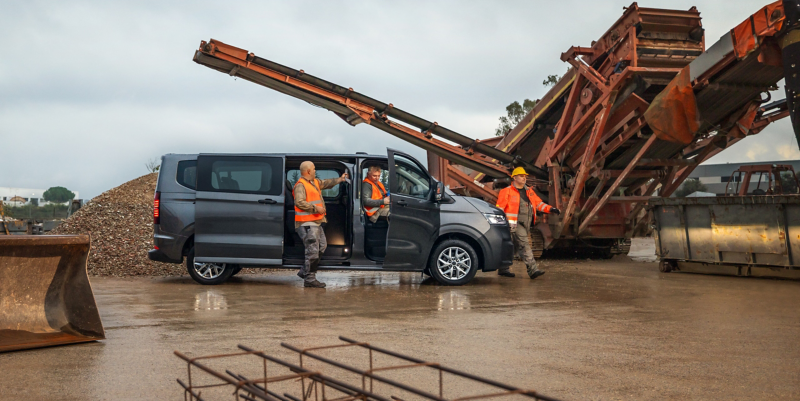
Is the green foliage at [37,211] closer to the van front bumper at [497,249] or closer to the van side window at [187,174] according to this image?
the van side window at [187,174]

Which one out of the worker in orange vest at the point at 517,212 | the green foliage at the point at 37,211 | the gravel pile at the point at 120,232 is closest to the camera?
the worker in orange vest at the point at 517,212

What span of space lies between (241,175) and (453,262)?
327 centimetres

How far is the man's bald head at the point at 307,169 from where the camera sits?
370 inches

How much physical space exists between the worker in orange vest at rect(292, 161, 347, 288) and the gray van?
30 centimetres

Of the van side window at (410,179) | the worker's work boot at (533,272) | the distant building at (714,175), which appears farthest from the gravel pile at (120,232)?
the distant building at (714,175)

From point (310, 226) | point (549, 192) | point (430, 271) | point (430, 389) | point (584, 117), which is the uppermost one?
point (584, 117)

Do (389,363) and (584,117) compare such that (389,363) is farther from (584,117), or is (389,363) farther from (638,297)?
(584,117)

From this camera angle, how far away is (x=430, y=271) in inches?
389

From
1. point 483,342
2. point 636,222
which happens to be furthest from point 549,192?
point 483,342

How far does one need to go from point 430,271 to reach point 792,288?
489 cm

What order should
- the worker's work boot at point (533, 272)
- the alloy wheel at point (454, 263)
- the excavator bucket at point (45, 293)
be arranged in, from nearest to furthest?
1. the excavator bucket at point (45, 293)
2. the alloy wheel at point (454, 263)
3. the worker's work boot at point (533, 272)

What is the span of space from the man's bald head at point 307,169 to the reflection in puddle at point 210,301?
6.39ft

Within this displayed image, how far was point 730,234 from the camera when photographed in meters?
10.8

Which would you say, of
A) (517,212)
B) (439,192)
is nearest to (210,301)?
(439,192)
